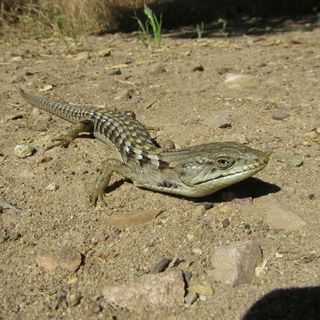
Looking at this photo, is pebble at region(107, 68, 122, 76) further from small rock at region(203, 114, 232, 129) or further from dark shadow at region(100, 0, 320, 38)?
dark shadow at region(100, 0, 320, 38)

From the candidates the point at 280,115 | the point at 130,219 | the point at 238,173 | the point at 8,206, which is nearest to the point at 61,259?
the point at 130,219

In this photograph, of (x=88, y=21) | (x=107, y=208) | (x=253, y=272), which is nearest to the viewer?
(x=253, y=272)

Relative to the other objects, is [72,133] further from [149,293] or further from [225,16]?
[225,16]

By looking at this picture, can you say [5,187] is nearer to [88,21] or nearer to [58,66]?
[58,66]

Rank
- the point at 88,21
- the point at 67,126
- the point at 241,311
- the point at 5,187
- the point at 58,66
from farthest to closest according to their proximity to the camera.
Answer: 1. the point at 88,21
2. the point at 58,66
3. the point at 67,126
4. the point at 5,187
5. the point at 241,311

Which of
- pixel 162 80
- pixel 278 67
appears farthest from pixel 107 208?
pixel 278 67

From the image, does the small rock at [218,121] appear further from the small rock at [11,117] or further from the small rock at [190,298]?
the small rock at [190,298]

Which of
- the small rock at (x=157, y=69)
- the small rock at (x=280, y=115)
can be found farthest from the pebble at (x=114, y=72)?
the small rock at (x=280, y=115)
